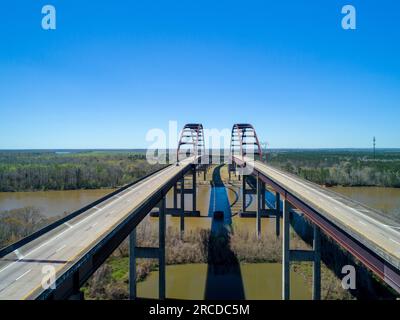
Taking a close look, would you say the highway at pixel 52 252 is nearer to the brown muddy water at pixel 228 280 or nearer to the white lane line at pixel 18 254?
the white lane line at pixel 18 254

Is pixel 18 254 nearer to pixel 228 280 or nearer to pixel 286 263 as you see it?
pixel 228 280

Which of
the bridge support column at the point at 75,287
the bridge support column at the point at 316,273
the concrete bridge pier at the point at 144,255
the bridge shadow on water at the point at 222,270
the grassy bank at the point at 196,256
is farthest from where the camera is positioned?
the bridge shadow on water at the point at 222,270

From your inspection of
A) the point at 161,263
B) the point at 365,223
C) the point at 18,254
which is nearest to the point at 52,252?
the point at 18,254

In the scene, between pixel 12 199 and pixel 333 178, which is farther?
pixel 333 178

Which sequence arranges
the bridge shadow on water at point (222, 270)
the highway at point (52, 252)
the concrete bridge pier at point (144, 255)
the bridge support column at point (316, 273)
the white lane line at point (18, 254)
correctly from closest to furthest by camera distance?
the highway at point (52, 252)
the white lane line at point (18, 254)
the bridge support column at point (316, 273)
the concrete bridge pier at point (144, 255)
the bridge shadow on water at point (222, 270)

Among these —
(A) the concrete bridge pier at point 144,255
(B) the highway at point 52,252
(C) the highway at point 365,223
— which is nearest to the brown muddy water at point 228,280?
(A) the concrete bridge pier at point 144,255
